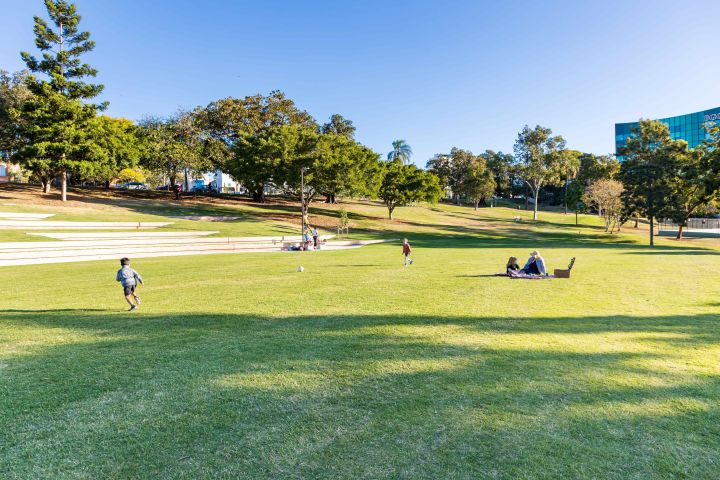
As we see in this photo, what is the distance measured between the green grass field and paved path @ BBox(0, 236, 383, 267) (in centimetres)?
Result: 1183

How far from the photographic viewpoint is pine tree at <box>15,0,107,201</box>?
3834 cm

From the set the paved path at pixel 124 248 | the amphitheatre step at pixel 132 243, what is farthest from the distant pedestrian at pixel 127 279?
the amphitheatre step at pixel 132 243

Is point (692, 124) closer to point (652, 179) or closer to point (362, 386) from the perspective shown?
point (652, 179)

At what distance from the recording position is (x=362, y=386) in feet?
18.1

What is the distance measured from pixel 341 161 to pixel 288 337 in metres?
42.5

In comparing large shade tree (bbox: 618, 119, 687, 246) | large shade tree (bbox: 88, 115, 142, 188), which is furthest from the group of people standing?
large shade tree (bbox: 88, 115, 142, 188)

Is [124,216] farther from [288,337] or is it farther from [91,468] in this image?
[91,468]

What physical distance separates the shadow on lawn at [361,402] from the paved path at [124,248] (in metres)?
17.6

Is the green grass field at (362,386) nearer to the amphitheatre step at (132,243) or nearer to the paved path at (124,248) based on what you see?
the paved path at (124,248)

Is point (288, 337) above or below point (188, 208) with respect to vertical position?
below

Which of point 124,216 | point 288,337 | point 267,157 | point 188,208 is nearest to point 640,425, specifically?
point 288,337

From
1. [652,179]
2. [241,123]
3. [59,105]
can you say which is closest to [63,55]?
[59,105]

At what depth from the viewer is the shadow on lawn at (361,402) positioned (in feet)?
12.8

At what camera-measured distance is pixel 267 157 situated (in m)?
48.6
